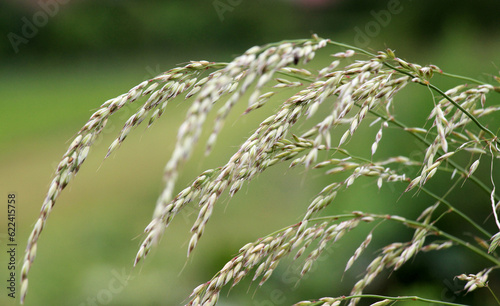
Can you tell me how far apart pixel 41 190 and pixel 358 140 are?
198 cm

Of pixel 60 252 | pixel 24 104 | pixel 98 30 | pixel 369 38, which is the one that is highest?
pixel 98 30

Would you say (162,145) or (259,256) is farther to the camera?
(162,145)

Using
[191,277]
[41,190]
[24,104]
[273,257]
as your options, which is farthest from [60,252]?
[24,104]

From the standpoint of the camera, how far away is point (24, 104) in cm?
446

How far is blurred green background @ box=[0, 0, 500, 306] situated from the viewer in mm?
1722

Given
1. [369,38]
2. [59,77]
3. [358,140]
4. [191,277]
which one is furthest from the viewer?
[59,77]

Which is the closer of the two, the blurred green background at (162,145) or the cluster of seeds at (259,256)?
the cluster of seeds at (259,256)

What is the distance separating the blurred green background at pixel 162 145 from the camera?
5.65 ft

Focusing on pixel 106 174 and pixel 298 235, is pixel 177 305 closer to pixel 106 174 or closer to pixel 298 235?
pixel 298 235

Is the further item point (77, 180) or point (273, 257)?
point (77, 180)

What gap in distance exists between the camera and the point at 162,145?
359 cm

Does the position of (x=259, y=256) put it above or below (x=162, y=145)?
below

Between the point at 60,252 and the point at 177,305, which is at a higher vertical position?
the point at 60,252

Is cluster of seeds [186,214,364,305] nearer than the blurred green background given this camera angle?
Yes
